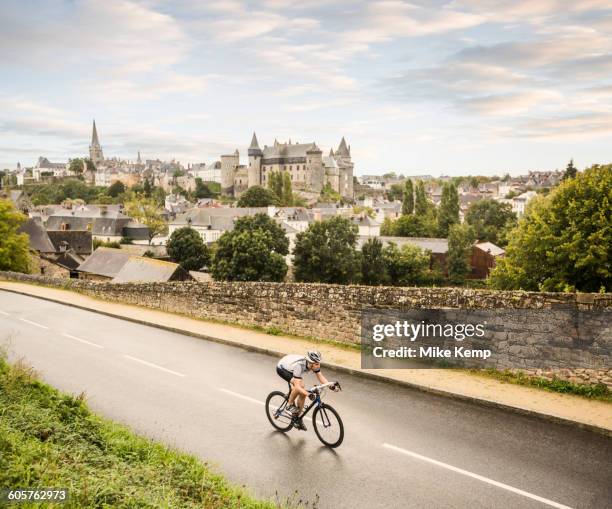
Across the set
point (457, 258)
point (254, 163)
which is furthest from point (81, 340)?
point (254, 163)

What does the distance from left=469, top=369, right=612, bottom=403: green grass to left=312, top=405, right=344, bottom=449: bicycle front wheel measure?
14.2 ft

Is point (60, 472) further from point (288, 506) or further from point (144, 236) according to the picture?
point (144, 236)

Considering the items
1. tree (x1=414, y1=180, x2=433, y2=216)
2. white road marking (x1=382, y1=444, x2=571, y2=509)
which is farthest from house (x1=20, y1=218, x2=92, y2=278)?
tree (x1=414, y1=180, x2=433, y2=216)

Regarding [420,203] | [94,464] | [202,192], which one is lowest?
[94,464]

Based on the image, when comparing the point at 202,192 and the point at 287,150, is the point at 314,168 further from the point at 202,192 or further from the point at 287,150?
the point at 202,192

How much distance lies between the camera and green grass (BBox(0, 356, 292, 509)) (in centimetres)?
547

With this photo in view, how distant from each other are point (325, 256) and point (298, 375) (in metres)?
55.0

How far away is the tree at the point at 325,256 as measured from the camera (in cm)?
6334

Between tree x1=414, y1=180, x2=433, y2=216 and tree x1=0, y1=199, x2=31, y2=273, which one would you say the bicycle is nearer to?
tree x1=0, y1=199, x2=31, y2=273

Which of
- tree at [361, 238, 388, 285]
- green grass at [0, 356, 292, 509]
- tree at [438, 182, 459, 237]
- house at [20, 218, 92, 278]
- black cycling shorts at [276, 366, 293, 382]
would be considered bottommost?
tree at [361, 238, 388, 285]

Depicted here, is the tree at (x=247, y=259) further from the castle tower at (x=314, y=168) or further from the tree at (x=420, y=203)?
the castle tower at (x=314, y=168)

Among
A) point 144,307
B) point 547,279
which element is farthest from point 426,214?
point 144,307

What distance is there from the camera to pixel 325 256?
2490 inches

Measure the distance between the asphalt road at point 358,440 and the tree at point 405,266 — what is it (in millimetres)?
57792
